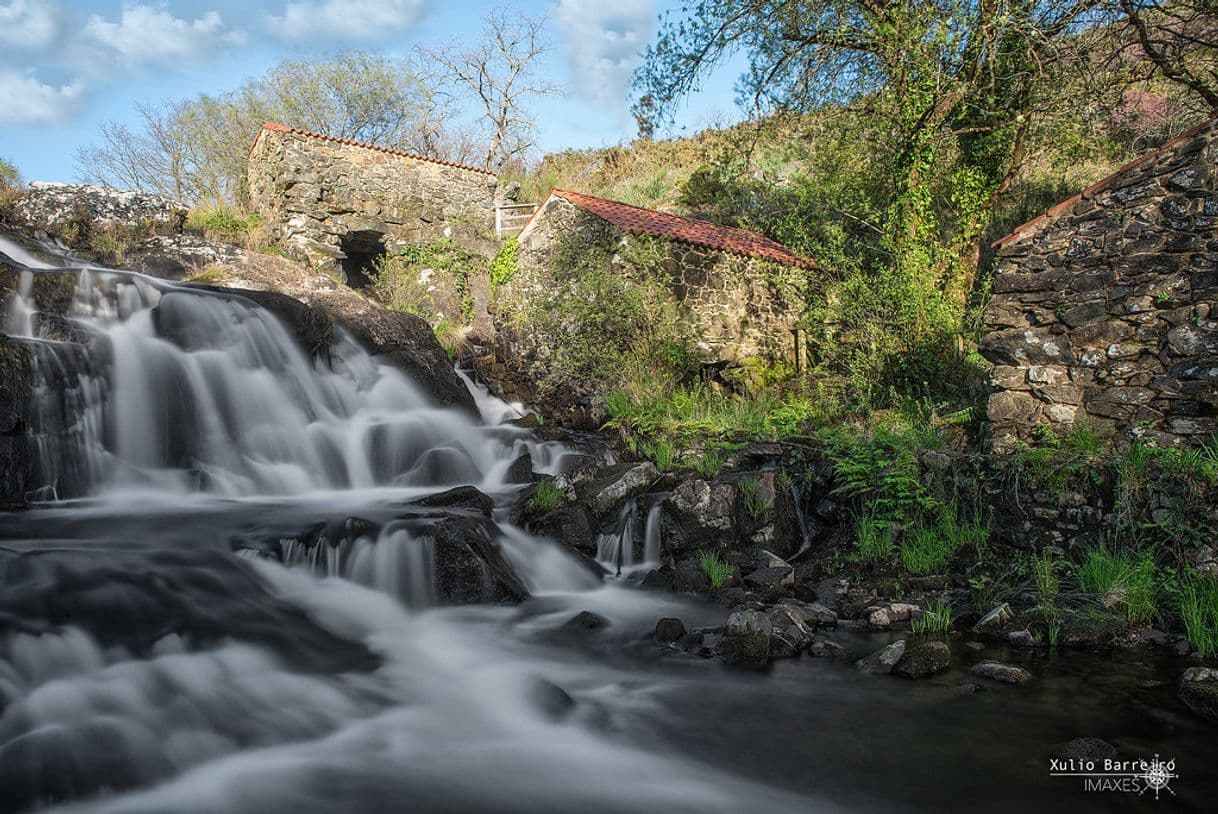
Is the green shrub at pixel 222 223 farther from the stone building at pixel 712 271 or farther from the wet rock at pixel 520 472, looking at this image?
the wet rock at pixel 520 472

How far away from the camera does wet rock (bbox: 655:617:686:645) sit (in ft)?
19.4

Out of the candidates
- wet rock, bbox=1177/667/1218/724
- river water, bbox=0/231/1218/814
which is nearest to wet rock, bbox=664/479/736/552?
river water, bbox=0/231/1218/814

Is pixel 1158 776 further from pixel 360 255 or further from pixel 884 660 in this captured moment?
pixel 360 255

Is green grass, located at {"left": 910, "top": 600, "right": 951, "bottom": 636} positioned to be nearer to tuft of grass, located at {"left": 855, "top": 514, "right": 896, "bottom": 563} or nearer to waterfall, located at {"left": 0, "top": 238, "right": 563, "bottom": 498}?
tuft of grass, located at {"left": 855, "top": 514, "right": 896, "bottom": 563}

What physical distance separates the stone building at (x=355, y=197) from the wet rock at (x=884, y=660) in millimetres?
16775

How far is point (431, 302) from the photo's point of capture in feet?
62.7

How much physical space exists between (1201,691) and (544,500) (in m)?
5.73

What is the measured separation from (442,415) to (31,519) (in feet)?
18.3

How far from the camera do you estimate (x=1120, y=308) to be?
7129mm

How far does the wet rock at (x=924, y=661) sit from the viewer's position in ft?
16.7

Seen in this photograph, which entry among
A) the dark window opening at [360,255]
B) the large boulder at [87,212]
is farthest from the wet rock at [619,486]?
the large boulder at [87,212]

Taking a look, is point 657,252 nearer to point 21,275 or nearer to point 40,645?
point 21,275

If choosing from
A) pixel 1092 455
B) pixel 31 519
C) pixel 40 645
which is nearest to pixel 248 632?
pixel 40 645

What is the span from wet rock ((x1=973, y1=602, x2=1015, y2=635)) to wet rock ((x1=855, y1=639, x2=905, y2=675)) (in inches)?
41.0
